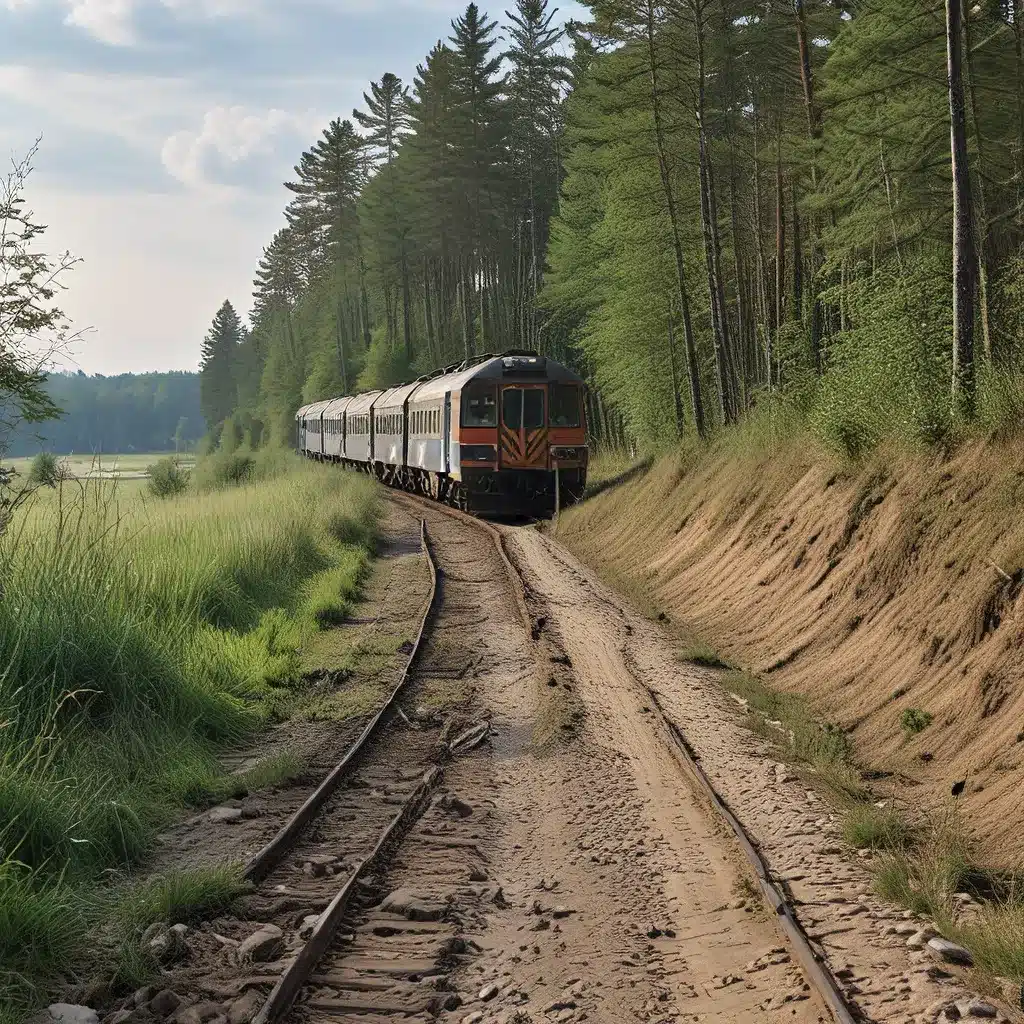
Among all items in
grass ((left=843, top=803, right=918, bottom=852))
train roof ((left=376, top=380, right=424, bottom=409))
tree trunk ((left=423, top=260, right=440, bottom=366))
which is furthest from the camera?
tree trunk ((left=423, top=260, right=440, bottom=366))

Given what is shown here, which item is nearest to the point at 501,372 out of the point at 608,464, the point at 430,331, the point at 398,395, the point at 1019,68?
the point at 608,464

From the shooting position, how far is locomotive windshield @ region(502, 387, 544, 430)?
2619 cm

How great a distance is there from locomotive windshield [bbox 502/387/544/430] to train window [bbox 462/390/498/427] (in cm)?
25

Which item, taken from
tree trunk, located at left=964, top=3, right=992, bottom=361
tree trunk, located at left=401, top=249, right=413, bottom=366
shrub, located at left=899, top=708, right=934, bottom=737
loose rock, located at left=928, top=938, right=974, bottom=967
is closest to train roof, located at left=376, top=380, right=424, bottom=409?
tree trunk, located at left=964, top=3, right=992, bottom=361

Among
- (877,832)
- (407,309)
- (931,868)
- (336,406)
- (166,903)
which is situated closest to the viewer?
(166,903)

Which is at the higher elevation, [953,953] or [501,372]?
[501,372]

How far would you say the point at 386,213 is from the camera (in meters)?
56.7

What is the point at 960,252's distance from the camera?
13.0 meters

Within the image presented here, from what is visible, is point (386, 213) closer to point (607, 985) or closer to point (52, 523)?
point (52, 523)

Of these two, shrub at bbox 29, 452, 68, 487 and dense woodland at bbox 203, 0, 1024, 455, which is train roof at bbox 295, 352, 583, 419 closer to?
dense woodland at bbox 203, 0, 1024, 455

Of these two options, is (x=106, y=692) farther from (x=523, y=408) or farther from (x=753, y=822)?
(x=523, y=408)

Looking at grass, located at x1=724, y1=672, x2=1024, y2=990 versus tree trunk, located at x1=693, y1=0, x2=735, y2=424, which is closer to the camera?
grass, located at x1=724, y1=672, x2=1024, y2=990

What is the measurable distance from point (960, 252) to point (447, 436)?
15.8m

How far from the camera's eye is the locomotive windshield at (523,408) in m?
26.2
